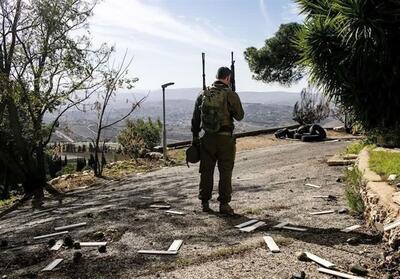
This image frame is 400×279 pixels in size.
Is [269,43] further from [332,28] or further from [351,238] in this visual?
[351,238]

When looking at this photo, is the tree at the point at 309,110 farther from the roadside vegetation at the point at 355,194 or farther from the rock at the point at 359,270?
the rock at the point at 359,270

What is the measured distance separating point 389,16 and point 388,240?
756 centimetres

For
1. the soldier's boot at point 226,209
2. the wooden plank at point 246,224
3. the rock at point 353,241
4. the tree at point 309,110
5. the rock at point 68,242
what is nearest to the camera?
the rock at point 353,241

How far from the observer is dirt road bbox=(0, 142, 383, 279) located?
14.0ft

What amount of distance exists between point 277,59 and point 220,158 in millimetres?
27228

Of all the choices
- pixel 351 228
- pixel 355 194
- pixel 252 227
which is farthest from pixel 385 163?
pixel 252 227

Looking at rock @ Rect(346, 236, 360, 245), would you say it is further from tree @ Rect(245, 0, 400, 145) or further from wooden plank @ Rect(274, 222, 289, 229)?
tree @ Rect(245, 0, 400, 145)

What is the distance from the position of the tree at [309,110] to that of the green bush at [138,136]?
31.6ft

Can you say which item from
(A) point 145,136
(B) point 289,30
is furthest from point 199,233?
(B) point 289,30

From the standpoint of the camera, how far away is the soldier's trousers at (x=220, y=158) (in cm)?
642

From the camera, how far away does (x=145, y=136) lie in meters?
26.2

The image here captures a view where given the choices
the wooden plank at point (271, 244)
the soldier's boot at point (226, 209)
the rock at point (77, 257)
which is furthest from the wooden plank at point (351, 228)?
the rock at point (77, 257)

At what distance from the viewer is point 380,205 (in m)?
5.07

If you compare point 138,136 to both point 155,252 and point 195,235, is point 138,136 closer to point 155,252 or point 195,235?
point 195,235
